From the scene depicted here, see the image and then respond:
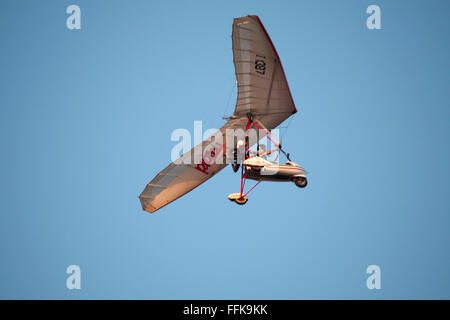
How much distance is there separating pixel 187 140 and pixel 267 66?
4448mm

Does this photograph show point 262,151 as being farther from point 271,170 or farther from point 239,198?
point 239,198

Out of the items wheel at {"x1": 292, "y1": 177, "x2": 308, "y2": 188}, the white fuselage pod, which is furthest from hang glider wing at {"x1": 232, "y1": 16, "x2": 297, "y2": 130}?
wheel at {"x1": 292, "y1": 177, "x2": 308, "y2": 188}

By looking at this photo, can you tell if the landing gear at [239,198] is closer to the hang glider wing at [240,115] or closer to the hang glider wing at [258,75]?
the hang glider wing at [240,115]

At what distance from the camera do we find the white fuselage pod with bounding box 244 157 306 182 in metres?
17.7

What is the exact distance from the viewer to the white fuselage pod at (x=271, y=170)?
58.0 feet

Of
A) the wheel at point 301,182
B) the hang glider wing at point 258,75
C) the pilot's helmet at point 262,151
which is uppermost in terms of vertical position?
the hang glider wing at point 258,75

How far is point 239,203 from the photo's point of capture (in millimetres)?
18953

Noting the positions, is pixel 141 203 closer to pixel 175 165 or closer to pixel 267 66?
pixel 175 165

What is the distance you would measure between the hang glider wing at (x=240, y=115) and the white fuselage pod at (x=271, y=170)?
1.46 meters

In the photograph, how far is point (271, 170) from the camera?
17641 mm

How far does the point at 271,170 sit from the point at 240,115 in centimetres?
286

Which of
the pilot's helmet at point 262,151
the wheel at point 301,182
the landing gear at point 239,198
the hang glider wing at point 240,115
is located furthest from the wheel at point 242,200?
the wheel at point 301,182

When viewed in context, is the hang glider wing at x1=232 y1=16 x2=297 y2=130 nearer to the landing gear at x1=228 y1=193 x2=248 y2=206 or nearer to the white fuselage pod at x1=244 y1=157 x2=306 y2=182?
the white fuselage pod at x1=244 y1=157 x2=306 y2=182
